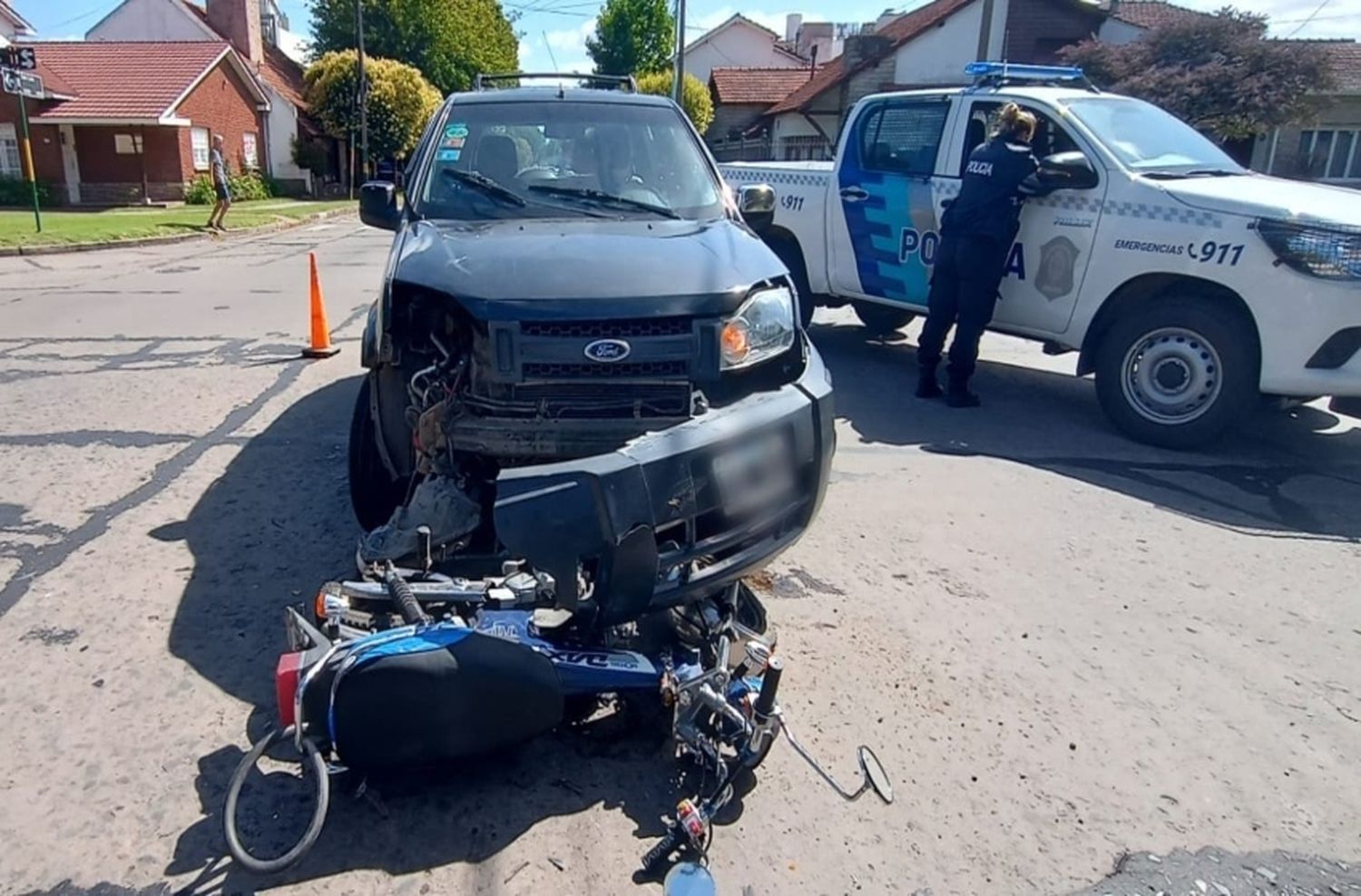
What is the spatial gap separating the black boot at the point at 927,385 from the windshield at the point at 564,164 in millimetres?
3048

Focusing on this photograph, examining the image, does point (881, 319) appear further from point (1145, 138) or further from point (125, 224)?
point (125, 224)

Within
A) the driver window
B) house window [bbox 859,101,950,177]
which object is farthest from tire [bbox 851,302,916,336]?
the driver window

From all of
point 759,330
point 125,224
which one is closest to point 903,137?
point 759,330

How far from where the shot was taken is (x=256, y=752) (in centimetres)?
261

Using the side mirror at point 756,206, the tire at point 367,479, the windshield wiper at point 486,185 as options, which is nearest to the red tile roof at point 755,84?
the side mirror at point 756,206

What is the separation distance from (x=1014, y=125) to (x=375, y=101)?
35.2 metres

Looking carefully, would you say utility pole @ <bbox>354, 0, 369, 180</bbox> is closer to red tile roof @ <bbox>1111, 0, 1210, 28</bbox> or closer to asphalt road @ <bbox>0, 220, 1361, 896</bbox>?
red tile roof @ <bbox>1111, 0, 1210, 28</bbox>

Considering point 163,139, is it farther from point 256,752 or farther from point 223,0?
point 256,752

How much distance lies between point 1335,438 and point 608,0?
2521 inches

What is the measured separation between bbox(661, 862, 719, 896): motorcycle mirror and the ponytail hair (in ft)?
18.3

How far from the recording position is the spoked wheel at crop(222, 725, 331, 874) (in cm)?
241

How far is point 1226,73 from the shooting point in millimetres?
22281

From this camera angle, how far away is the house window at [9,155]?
29.7 metres

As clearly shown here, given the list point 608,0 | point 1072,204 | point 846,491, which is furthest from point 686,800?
point 608,0
